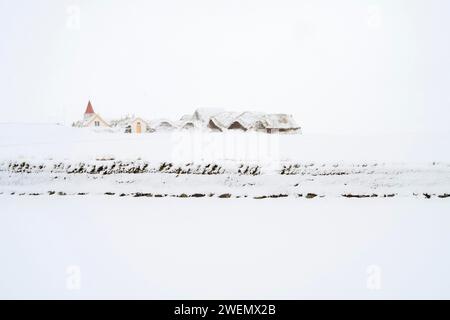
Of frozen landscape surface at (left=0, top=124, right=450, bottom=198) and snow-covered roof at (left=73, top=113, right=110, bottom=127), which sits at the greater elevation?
snow-covered roof at (left=73, top=113, right=110, bottom=127)

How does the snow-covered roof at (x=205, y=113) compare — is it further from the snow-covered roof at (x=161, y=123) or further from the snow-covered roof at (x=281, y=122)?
the snow-covered roof at (x=281, y=122)

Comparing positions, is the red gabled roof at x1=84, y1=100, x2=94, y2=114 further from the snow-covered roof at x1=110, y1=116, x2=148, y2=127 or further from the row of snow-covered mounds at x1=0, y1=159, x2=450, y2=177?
the row of snow-covered mounds at x1=0, y1=159, x2=450, y2=177

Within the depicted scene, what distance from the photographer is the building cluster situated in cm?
578

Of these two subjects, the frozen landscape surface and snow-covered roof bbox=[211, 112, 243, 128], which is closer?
snow-covered roof bbox=[211, 112, 243, 128]

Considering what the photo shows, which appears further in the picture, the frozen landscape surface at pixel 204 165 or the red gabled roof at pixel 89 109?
the frozen landscape surface at pixel 204 165

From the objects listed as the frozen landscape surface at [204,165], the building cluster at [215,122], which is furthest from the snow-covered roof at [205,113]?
the frozen landscape surface at [204,165]

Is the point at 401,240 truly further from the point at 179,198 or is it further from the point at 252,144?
the point at 179,198

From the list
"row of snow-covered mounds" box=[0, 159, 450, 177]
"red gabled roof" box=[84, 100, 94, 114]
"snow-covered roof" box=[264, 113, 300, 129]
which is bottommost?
"row of snow-covered mounds" box=[0, 159, 450, 177]

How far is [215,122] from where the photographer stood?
5785mm

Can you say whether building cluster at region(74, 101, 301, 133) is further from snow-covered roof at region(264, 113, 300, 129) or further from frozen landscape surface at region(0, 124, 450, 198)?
frozen landscape surface at region(0, 124, 450, 198)

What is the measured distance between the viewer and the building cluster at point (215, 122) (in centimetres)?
578

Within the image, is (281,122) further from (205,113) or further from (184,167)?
(184,167)

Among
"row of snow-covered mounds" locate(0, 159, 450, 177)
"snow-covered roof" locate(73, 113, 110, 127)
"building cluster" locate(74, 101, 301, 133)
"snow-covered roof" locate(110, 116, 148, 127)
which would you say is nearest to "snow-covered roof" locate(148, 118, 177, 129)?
"building cluster" locate(74, 101, 301, 133)

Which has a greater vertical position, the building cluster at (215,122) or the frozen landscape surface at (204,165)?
the building cluster at (215,122)
